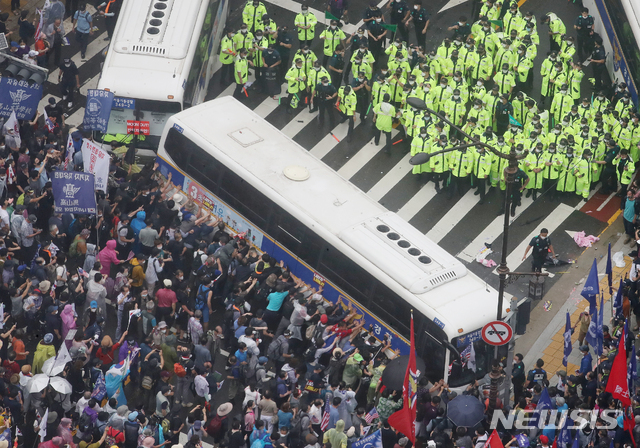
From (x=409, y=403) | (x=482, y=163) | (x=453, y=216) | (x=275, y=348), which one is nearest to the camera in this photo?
(x=409, y=403)

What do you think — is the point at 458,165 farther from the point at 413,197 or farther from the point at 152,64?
the point at 152,64

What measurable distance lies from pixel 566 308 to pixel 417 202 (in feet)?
16.8

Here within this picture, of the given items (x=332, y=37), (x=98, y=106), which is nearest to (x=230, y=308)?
(x=98, y=106)

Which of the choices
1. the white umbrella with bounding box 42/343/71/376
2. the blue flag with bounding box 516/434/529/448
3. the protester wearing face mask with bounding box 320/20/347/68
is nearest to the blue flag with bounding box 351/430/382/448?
the blue flag with bounding box 516/434/529/448

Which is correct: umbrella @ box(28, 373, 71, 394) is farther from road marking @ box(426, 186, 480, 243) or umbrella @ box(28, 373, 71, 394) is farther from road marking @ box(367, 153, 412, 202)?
road marking @ box(367, 153, 412, 202)

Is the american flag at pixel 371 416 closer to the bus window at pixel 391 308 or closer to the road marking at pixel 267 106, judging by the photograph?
the bus window at pixel 391 308

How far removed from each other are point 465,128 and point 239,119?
235 inches

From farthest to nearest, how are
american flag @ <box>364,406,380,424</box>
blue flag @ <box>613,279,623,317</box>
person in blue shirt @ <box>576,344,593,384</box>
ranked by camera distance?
1. blue flag @ <box>613,279,623,317</box>
2. person in blue shirt @ <box>576,344,593,384</box>
3. american flag @ <box>364,406,380,424</box>

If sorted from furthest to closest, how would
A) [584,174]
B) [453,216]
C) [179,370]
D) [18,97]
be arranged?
[453,216] → [584,174] → [18,97] → [179,370]

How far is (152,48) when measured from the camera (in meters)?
30.9

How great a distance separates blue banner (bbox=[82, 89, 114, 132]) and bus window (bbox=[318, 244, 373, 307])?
22.6 feet

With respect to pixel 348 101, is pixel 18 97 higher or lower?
lower

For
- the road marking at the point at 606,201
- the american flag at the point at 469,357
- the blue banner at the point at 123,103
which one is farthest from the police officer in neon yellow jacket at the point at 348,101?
the american flag at the point at 469,357

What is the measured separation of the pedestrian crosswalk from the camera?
30.4 meters
